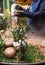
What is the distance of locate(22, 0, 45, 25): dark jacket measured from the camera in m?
1.43

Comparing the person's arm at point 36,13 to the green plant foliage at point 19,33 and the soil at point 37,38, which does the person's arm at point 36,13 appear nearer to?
the soil at point 37,38

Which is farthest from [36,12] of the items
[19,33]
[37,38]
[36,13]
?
[19,33]

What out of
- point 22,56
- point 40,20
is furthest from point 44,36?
point 22,56

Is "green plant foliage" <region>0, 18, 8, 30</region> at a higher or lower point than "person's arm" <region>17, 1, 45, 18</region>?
lower

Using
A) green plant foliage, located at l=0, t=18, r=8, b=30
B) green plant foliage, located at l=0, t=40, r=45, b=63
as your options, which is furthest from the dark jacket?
green plant foliage, located at l=0, t=40, r=45, b=63

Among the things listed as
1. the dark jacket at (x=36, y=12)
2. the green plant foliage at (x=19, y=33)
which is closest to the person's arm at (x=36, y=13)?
the dark jacket at (x=36, y=12)

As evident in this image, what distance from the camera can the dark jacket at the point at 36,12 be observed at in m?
1.43

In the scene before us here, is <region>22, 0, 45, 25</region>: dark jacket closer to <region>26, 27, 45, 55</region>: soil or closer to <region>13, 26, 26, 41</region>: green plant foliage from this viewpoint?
<region>26, 27, 45, 55</region>: soil

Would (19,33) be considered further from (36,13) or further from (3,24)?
(36,13)

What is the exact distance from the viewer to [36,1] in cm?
147

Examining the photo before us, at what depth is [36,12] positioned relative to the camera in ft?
4.75

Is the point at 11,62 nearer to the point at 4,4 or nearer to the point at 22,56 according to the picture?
the point at 22,56

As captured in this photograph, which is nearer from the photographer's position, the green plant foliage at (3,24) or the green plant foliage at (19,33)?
the green plant foliage at (19,33)

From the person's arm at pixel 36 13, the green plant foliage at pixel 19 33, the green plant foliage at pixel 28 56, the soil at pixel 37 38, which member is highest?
the person's arm at pixel 36 13
